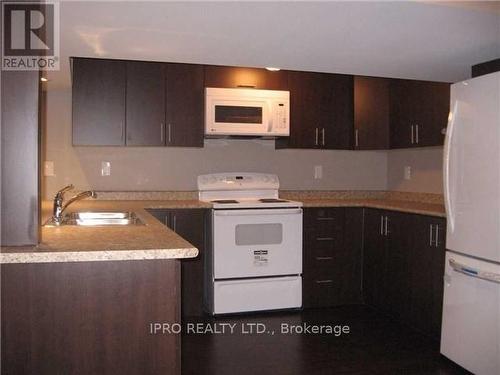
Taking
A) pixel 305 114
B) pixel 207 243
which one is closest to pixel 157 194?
pixel 207 243

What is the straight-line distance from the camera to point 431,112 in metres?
3.50

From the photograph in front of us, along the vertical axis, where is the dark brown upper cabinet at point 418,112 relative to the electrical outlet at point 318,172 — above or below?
above

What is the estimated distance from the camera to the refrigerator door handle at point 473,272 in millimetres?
2333

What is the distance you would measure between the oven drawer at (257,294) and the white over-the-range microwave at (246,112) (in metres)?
1.20

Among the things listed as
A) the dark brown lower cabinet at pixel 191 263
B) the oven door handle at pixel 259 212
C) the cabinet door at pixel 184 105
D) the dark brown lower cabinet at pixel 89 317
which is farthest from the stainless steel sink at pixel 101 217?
the dark brown lower cabinet at pixel 89 317

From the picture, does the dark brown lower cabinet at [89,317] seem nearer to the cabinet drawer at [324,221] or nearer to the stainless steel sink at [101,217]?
the stainless steel sink at [101,217]

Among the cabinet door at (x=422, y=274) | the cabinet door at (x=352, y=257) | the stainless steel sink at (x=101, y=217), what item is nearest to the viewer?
the stainless steel sink at (x=101, y=217)

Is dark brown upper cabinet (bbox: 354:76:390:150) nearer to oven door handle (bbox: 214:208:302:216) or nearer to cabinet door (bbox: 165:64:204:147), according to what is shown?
oven door handle (bbox: 214:208:302:216)

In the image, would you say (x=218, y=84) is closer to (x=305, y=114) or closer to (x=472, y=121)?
(x=305, y=114)

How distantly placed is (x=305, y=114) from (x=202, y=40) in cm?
203

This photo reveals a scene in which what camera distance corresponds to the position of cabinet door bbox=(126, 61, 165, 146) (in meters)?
3.72

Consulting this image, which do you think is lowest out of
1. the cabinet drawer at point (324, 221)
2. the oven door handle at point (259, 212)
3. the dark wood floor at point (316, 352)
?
the dark wood floor at point (316, 352)

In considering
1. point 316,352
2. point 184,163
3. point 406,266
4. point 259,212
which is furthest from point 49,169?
point 406,266

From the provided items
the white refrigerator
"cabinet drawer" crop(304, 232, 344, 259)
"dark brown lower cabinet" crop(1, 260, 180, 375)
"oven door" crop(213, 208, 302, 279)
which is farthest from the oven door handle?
"dark brown lower cabinet" crop(1, 260, 180, 375)
